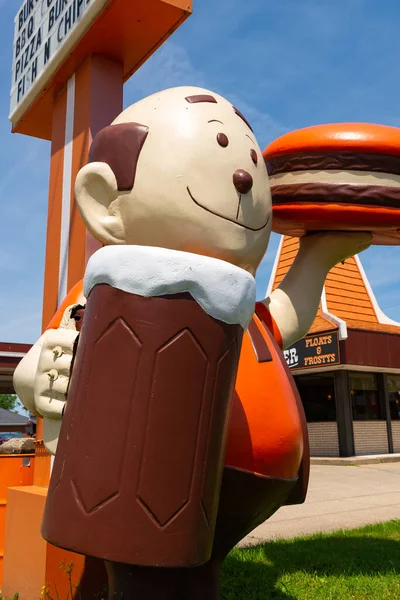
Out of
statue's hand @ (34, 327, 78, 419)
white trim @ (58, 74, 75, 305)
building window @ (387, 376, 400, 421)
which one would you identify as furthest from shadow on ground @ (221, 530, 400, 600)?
building window @ (387, 376, 400, 421)

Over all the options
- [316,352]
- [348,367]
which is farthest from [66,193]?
[348,367]

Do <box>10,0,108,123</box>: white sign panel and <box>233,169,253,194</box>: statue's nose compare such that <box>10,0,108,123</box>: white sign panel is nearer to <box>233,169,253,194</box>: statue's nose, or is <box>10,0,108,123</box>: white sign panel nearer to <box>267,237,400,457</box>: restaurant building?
<box>233,169,253,194</box>: statue's nose

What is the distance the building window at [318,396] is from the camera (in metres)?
13.4

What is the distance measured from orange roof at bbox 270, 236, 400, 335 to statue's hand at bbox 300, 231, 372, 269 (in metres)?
9.24

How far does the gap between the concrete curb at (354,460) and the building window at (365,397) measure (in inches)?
40.3

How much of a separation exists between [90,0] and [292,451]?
10.3 ft

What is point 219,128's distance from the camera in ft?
7.21

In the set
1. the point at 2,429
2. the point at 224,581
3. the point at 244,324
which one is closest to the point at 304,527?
the point at 224,581

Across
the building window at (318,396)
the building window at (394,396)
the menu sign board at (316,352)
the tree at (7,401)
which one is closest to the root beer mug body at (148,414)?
the menu sign board at (316,352)

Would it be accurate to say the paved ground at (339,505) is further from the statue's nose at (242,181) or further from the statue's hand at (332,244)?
the statue's nose at (242,181)

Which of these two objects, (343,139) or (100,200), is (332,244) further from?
(100,200)

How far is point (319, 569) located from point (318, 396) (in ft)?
32.1

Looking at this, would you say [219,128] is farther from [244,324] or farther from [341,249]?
[341,249]

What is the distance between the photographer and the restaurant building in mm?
12078
